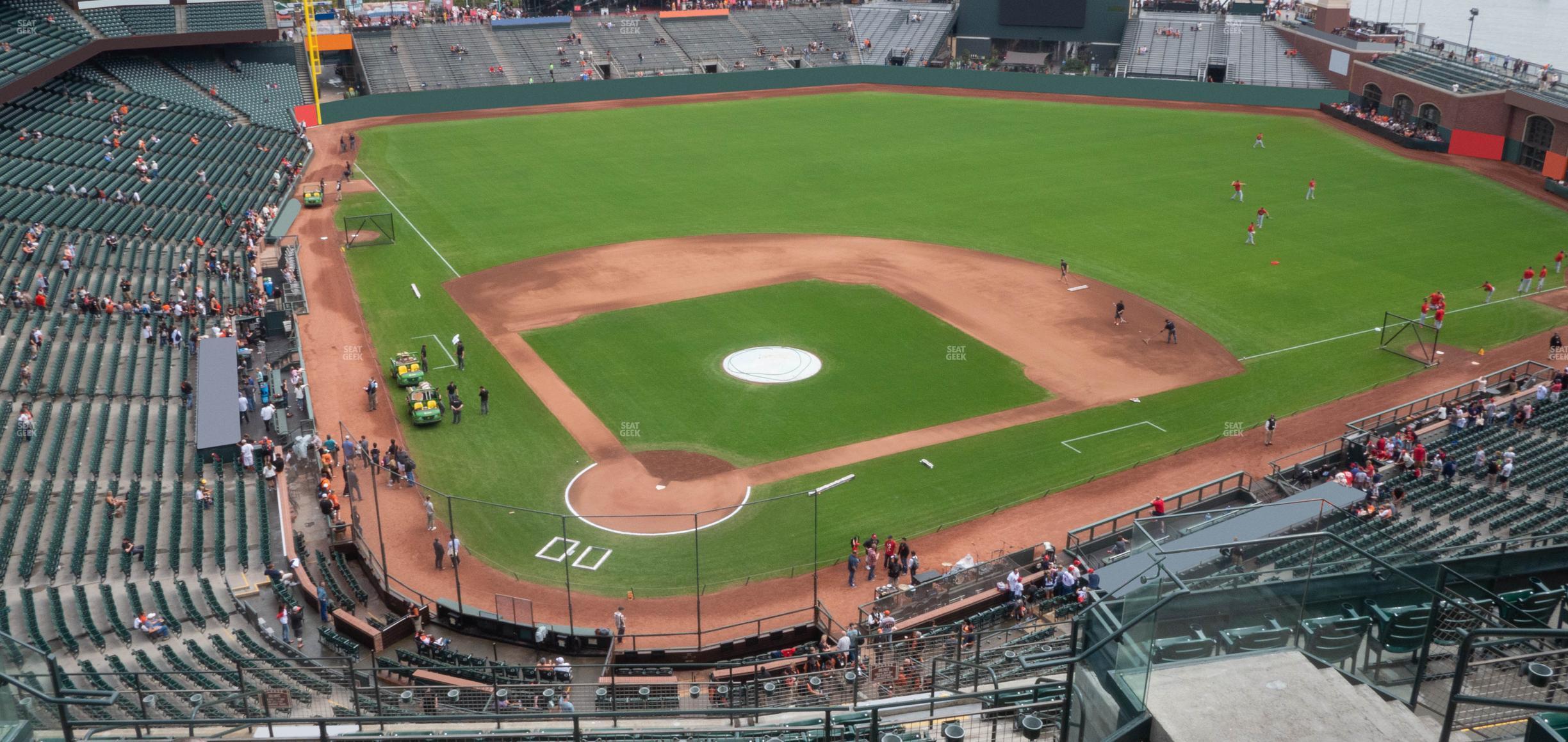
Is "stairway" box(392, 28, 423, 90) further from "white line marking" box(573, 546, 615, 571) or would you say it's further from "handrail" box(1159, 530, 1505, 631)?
"handrail" box(1159, 530, 1505, 631)

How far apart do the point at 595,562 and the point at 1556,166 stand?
59.8m

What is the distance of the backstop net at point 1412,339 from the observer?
43000mm

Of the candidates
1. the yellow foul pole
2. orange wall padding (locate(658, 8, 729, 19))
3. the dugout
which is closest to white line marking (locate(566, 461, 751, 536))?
the dugout

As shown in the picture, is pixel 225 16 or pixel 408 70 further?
pixel 408 70

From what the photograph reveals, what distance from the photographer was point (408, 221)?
60500mm

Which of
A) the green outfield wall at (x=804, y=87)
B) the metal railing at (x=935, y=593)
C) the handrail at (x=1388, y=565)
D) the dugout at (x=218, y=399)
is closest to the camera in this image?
the handrail at (x=1388, y=565)

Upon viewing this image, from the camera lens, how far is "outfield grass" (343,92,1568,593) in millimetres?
35094

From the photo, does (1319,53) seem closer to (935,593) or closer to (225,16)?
(935,593)

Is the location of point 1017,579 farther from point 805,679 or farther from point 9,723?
point 9,723

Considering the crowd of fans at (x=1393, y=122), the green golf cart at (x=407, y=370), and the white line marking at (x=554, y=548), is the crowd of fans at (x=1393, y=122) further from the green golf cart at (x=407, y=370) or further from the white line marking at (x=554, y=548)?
the white line marking at (x=554, y=548)

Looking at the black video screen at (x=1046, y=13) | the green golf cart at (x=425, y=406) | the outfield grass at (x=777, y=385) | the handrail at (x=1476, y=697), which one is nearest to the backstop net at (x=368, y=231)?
the outfield grass at (x=777, y=385)

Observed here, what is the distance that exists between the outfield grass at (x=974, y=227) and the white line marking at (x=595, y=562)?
31 centimetres

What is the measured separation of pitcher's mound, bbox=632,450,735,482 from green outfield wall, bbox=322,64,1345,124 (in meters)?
55.0

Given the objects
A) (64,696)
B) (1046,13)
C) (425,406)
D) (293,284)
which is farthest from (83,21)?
(64,696)
